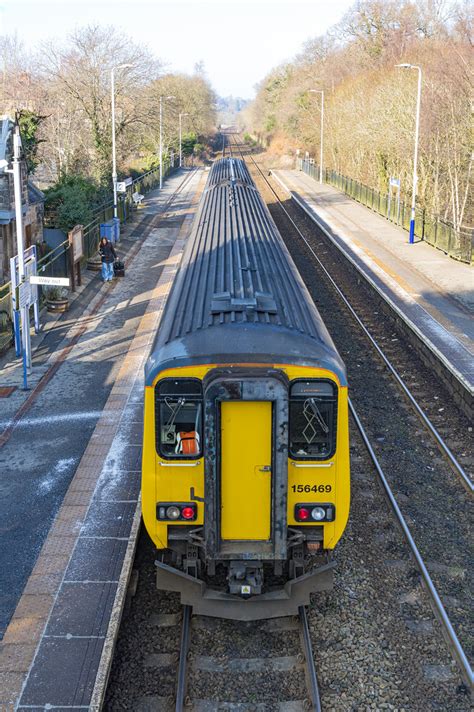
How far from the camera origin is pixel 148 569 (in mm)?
8359

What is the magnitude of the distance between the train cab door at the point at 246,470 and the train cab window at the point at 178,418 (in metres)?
0.36

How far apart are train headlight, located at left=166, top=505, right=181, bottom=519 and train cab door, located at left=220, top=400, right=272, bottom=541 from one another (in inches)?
17.7

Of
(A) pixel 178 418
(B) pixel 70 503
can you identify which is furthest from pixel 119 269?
(A) pixel 178 418

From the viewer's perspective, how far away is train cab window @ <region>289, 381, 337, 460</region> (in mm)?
6699

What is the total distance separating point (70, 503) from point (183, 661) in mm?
3316

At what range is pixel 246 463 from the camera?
659 cm

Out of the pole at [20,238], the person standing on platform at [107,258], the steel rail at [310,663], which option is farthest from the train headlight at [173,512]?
the person standing on platform at [107,258]

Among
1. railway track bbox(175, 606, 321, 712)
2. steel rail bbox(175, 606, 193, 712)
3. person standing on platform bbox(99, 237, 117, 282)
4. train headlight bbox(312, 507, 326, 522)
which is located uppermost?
person standing on platform bbox(99, 237, 117, 282)

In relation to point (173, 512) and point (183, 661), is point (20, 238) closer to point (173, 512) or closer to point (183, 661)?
point (173, 512)

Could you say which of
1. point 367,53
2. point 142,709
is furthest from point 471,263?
point 367,53

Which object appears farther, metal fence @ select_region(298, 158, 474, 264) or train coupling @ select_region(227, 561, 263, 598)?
metal fence @ select_region(298, 158, 474, 264)

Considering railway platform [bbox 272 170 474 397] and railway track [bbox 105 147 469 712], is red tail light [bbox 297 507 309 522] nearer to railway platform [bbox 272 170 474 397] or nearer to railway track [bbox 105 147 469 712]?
railway track [bbox 105 147 469 712]

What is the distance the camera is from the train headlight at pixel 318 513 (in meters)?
6.93

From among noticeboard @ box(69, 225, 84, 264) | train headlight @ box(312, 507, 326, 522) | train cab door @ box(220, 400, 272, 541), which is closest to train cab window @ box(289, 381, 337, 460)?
train cab door @ box(220, 400, 272, 541)
